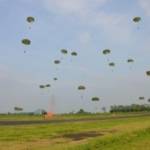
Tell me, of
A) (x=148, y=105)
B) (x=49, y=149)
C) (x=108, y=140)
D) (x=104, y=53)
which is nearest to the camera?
(x=49, y=149)

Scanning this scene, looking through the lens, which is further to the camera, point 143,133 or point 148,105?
point 148,105

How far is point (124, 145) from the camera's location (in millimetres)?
31875

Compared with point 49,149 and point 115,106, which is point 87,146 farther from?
point 115,106

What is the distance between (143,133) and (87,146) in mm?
13976

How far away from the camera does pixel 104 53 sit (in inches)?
4213

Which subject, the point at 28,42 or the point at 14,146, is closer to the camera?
the point at 14,146

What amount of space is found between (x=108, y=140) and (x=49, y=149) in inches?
276

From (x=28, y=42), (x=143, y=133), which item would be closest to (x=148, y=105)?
(x=28, y=42)

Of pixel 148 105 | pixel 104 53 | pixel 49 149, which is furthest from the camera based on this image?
pixel 148 105

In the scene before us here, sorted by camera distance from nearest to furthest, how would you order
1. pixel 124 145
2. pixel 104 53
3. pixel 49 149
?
pixel 49 149, pixel 124 145, pixel 104 53

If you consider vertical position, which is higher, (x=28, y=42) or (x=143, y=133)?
(x=28, y=42)

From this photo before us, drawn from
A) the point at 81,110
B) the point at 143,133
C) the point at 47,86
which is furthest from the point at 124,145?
the point at 81,110

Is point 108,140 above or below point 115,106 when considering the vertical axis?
below

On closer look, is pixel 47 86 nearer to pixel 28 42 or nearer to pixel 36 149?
pixel 28 42
